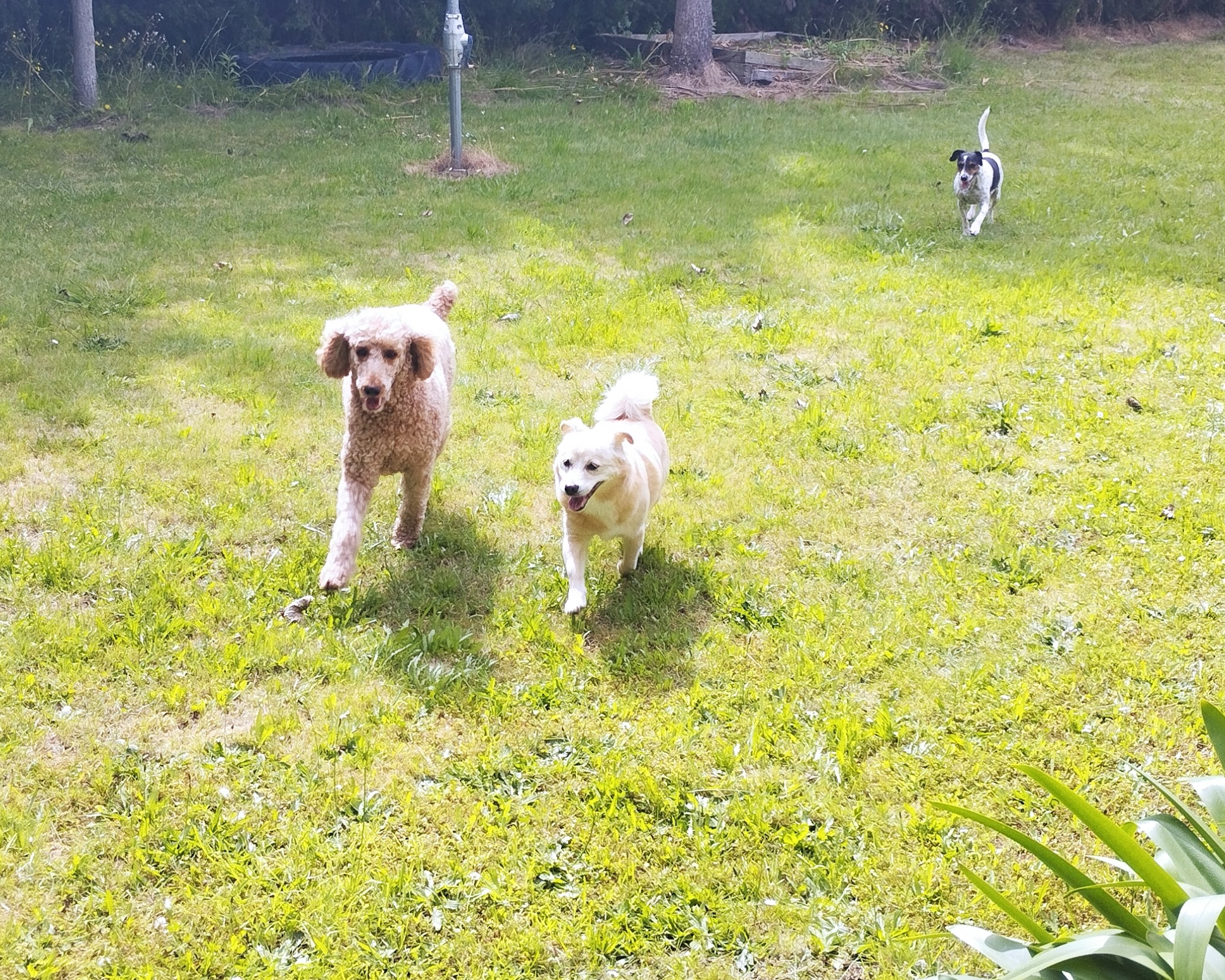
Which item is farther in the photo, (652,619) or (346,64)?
(346,64)

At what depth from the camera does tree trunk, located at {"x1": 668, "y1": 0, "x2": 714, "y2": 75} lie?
14.9m

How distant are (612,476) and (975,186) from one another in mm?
A: 6187

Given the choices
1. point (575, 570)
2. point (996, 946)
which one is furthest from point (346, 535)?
point (996, 946)

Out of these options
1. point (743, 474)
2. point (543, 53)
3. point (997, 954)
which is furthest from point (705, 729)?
point (543, 53)

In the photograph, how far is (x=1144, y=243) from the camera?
28.1 ft

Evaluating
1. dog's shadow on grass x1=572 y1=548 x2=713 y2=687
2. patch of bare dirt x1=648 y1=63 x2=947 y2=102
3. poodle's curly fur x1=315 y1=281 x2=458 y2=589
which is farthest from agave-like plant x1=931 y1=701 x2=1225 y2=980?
patch of bare dirt x1=648 y1=63 x2=947 y2=102

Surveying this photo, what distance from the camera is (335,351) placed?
4348 mm

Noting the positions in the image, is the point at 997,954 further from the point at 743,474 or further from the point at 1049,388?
the point at 1049,388

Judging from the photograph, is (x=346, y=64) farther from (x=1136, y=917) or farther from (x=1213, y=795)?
(x=1136, y=917)

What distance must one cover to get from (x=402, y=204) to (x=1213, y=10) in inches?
739

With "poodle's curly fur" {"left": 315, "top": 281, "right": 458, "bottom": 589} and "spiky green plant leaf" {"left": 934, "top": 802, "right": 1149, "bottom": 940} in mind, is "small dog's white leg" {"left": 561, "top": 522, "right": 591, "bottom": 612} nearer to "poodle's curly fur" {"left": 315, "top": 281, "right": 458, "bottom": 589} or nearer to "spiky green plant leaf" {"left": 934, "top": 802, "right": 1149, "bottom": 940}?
"poodle's curly fur" {"left": 315, "top": 281, "right": 458, "bottom": 589}

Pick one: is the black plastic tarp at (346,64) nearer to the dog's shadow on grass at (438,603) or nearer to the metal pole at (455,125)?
the metal pole at (455,125)

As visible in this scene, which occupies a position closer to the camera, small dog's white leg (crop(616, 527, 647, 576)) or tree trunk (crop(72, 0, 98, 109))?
small dog's white leg (crop(616, 527, 647, 576))

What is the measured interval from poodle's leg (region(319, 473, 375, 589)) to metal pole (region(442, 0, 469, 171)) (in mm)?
6395
